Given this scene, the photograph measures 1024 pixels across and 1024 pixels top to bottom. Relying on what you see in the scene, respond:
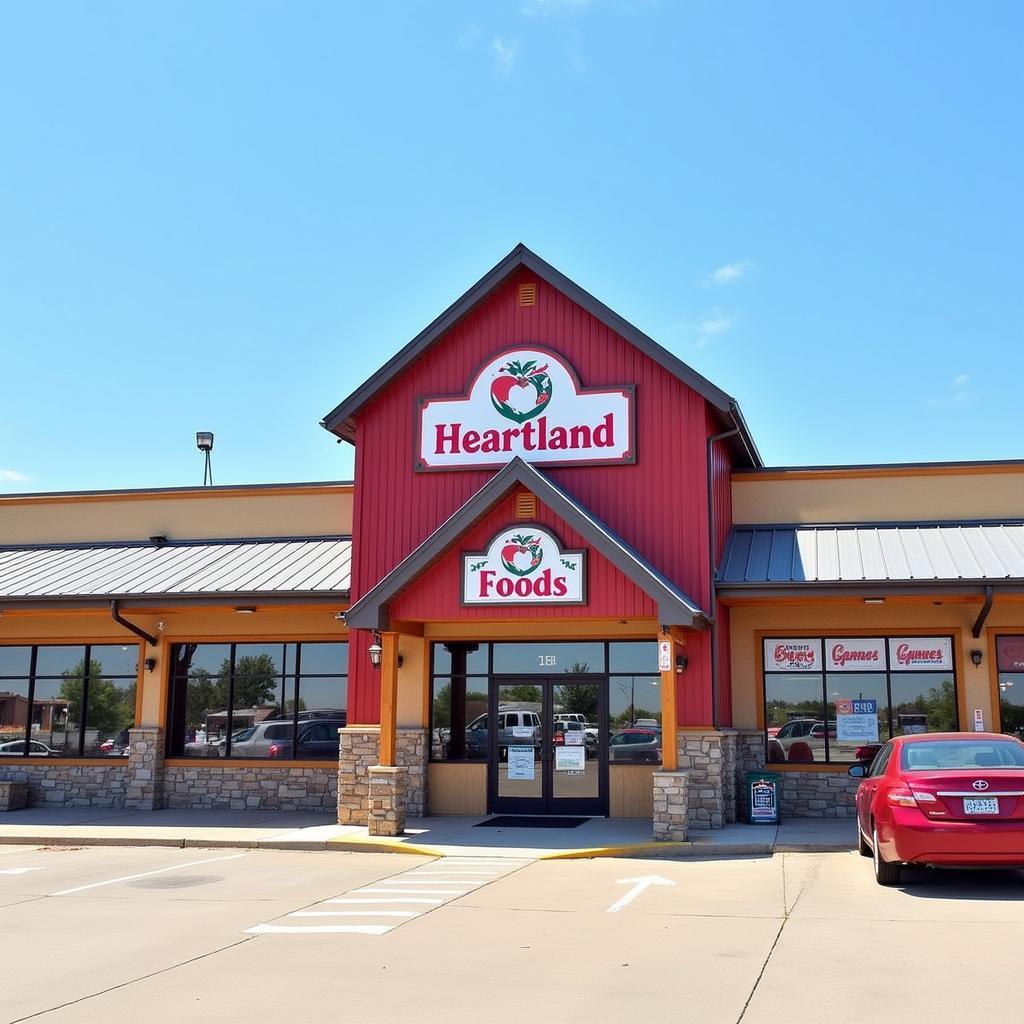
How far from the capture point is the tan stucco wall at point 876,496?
19.8 metres

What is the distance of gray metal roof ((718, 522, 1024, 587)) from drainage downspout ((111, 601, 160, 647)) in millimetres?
10272

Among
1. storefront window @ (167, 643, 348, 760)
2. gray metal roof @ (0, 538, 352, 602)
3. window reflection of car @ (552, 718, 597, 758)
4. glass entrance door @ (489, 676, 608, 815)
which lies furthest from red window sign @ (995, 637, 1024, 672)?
storefront window @ (167, 643, 348, 760)

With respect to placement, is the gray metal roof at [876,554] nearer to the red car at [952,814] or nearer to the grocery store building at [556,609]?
the grocery store building at [556,609]

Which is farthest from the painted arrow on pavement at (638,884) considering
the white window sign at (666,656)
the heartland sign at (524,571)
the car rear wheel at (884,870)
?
the heartland sign at (524,571)

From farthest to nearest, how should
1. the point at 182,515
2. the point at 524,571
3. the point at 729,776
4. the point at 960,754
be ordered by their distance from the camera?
the point at 182,515 < the point at 729,776 < the point at 524,571 < the point at 960,754

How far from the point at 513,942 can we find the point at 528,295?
12212 mm

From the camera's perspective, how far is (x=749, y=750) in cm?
1905

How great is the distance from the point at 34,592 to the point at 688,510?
37.4 ft

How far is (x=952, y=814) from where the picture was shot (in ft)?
37.0

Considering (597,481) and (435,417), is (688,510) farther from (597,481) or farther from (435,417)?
(435,417)

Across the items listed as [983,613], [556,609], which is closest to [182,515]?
[556,609]

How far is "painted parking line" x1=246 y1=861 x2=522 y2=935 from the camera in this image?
1027 centimetres

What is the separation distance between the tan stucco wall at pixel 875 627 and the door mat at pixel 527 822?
343 cm

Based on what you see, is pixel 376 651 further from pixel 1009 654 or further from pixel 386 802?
pixel 1009 654
